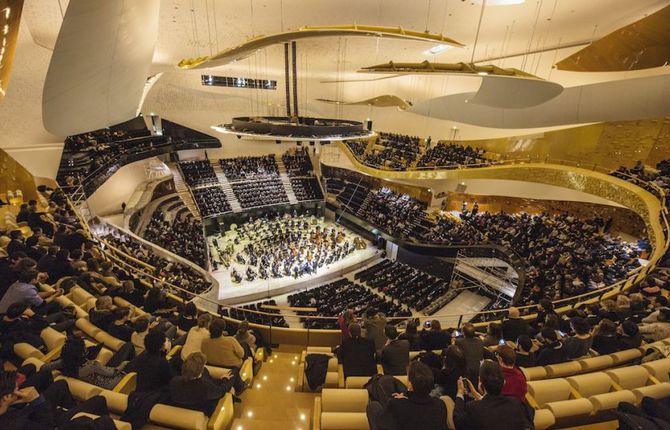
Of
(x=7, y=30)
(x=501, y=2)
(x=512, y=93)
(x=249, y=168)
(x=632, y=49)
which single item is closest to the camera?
(x=7, y=30)

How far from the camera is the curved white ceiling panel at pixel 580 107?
9500 millimetres

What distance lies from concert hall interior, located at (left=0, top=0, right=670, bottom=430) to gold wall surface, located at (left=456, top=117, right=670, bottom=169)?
0.08 meters

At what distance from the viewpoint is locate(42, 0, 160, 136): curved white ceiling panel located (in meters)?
3.02

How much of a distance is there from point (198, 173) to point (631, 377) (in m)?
21.0

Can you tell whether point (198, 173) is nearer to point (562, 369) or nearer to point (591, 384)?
point (562, 369)

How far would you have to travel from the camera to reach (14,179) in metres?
8.80

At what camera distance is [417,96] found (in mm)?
22078

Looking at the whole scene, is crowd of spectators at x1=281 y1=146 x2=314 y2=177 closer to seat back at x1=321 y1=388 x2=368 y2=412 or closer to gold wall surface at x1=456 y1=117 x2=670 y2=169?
gold wall surface at x1=456 y1=117 x2=670 y2=169

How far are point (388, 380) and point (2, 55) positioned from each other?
26.4 ft

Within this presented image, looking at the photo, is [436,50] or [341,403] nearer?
[341,403]

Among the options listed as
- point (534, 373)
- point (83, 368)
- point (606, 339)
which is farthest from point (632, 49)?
point (83, 368)

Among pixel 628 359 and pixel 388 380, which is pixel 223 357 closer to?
pixel 388 380

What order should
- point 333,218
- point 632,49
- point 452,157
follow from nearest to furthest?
point 632,49 < point 452,157 < point 333,218

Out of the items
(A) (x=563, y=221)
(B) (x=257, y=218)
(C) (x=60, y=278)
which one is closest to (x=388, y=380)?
(C) (x=60, y=278)
